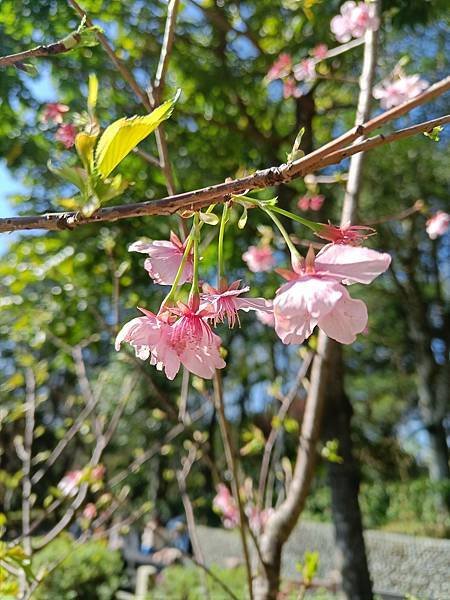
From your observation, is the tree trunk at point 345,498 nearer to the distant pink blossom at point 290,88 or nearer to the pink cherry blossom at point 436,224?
the pink cherry blossom at point 436,224

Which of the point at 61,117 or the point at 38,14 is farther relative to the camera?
the point at 38,14

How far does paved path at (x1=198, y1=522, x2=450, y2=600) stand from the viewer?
490cm

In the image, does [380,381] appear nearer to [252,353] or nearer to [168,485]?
[168,485]

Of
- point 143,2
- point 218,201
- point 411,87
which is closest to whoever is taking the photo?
point 218,201

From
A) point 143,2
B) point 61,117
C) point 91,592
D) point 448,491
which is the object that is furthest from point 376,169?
point 61,117

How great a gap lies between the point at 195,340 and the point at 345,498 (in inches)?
90.2

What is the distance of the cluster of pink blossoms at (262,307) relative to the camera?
0.49 metres

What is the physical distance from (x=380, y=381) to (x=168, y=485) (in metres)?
4.85

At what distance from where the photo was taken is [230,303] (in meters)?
0.60

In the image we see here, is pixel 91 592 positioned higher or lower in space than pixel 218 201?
lower

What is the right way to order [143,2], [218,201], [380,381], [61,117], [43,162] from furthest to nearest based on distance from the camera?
[380,381]
[143,2]
[43,162]
[61,117]
[218,201]

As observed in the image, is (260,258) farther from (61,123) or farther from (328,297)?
(328,297)

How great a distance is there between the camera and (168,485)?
10586 millimetres

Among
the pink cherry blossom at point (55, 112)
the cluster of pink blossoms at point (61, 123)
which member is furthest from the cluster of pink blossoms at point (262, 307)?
the pink cherry blossom at point (55, 112)
